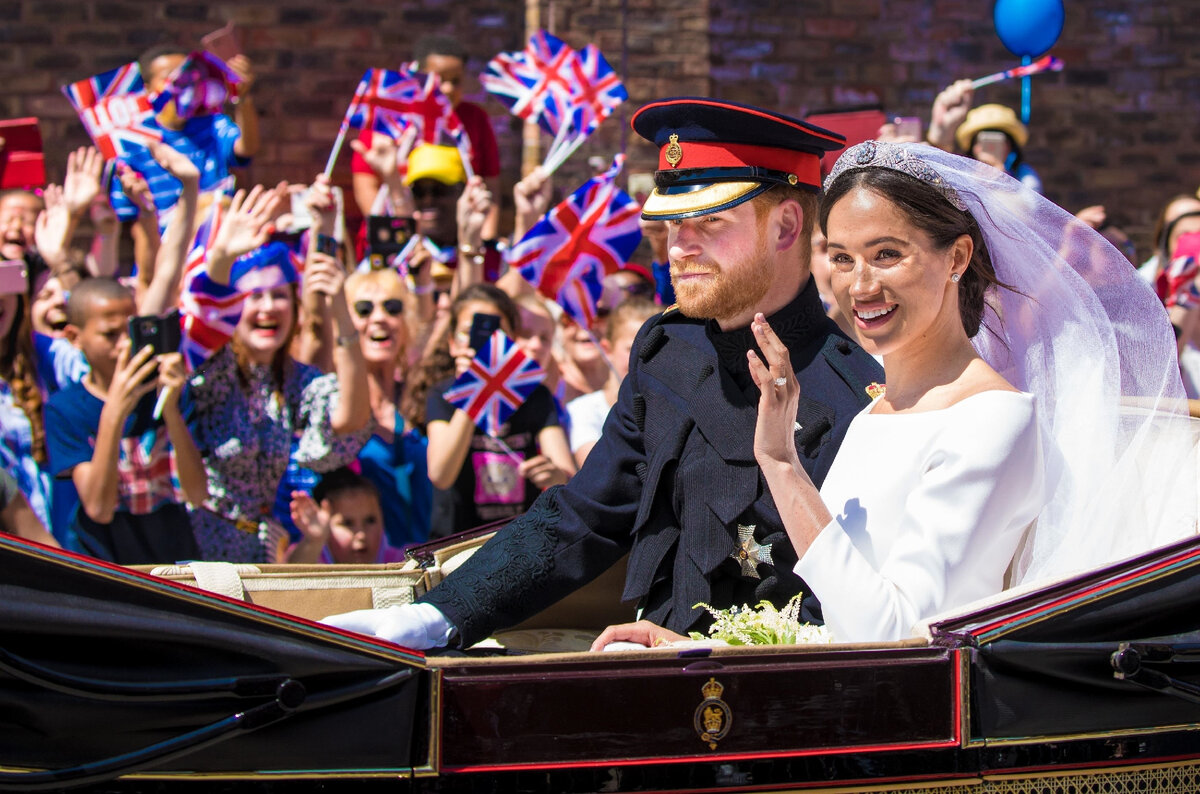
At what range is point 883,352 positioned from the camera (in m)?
2.39

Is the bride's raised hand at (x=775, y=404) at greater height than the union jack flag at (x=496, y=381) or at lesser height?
greater

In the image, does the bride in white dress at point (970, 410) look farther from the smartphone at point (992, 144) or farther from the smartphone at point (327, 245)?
the smartphone at point (992, 144)

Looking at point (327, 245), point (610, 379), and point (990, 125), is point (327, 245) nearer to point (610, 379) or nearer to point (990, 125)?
point (610, 379)

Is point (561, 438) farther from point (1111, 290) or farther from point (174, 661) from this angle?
point (174, 661)

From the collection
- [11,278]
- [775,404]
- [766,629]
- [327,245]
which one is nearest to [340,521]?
[327,245]

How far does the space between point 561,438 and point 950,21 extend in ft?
17.1

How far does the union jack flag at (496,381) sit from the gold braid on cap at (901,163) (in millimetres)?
2401

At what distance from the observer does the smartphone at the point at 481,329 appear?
4793 millimetres

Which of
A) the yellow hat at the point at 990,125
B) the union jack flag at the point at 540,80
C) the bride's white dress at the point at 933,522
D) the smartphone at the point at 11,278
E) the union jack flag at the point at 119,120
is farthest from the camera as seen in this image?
the yellow hat at the point at 990,125

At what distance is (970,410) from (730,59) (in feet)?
21.2

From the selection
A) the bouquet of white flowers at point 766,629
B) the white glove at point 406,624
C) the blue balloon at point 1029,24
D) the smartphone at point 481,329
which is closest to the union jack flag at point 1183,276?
the blue balloon at point 1029,24

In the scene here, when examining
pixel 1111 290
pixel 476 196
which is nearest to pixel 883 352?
pixel 1111 290

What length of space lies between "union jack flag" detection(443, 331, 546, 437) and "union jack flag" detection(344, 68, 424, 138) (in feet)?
6.84

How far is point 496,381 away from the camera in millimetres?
4699
